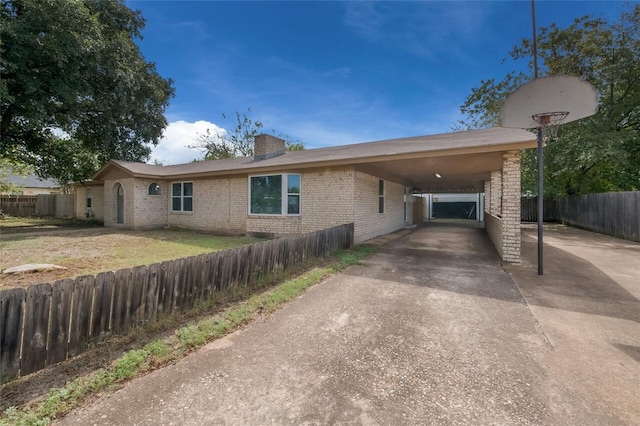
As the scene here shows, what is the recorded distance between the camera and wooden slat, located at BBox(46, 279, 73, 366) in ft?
8.20

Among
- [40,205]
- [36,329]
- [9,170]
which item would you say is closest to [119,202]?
[9,170]

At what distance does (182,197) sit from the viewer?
45.4ft

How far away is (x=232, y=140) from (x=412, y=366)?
32185 mm

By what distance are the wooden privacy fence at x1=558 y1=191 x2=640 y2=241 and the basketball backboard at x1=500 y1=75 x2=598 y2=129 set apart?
8.73 metres

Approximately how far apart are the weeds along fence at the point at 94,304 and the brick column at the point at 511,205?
21.0ft

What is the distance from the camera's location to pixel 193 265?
3.90 meters

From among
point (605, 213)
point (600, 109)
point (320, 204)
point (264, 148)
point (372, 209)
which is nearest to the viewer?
point (320, 204)

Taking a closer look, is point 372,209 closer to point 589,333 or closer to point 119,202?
point 589,333

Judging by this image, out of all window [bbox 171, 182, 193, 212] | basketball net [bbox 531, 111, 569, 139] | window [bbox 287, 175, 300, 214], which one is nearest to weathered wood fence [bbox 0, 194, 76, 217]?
window [bbox 171, 182, 193, 212]

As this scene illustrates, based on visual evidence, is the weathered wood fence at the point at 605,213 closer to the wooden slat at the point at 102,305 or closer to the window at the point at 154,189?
the wooden slat at the point at 102,305

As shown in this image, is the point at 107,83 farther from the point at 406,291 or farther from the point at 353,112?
the point at 406,291

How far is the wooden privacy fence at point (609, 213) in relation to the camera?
1051 cm

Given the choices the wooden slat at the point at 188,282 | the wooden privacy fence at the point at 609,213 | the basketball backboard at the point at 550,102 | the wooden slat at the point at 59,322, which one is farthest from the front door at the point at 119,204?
the wooden privacy fence at the point at 609,213

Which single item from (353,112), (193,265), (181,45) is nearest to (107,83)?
(181,45)
